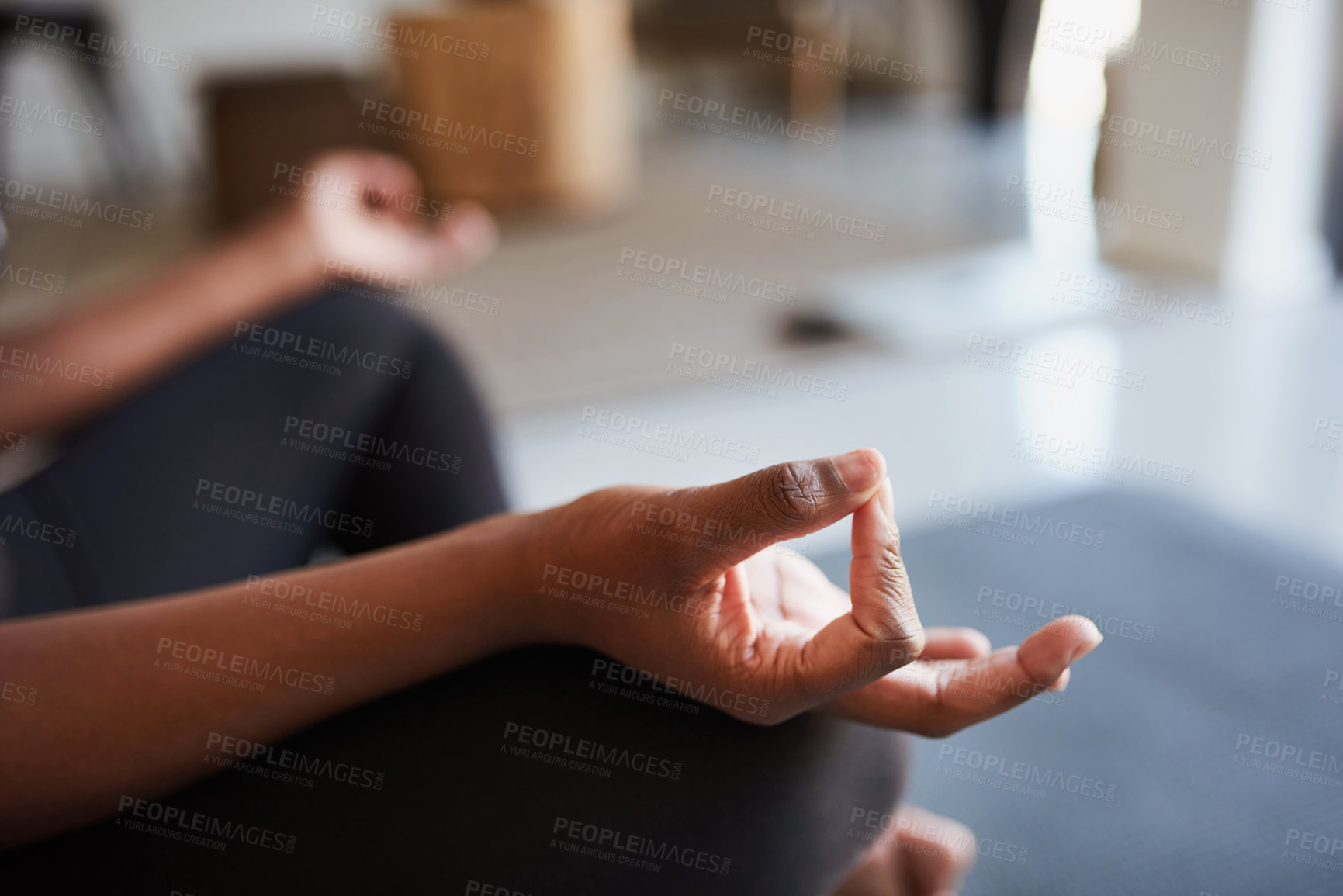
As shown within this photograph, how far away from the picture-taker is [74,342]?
0.92 meters

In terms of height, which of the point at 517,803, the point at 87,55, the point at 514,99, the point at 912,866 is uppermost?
the point at 87,55

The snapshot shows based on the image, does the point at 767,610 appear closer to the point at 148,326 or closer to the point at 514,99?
the point at 148,326

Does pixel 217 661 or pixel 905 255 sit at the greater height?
pixel 217 661

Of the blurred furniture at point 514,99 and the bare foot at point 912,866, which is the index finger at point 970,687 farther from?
the blurred furniture at point 514,99

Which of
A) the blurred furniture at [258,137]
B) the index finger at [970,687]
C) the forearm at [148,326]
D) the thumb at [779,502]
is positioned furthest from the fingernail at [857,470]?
the blurred furniture at [258,137]

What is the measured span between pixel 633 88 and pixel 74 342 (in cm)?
515

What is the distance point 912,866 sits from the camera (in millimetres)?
728

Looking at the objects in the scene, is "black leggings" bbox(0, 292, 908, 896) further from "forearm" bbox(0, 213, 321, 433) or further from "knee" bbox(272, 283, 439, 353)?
"forearm" bbox(0, 213, 321, 433)

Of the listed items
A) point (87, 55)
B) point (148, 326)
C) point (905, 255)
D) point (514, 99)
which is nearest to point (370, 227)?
point (148, 326)

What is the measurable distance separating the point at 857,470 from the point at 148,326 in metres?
0.78

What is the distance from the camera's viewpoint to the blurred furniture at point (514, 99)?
3188mm

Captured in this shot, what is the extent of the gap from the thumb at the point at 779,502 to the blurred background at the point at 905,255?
50 cm

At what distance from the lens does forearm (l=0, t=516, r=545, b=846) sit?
0.50m

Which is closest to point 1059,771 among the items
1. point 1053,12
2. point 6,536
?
point 6,536
